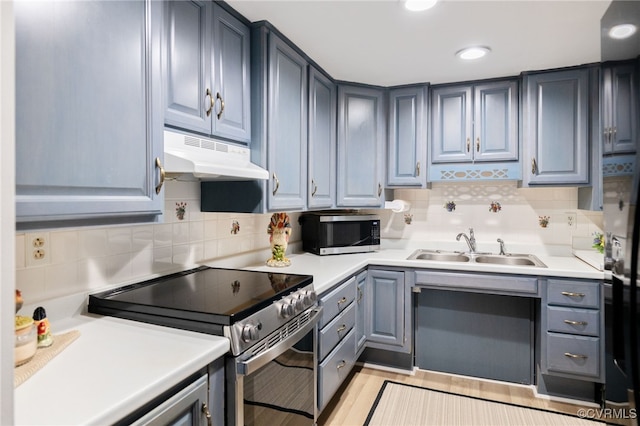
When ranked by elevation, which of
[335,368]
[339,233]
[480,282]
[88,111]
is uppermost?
[88,111]

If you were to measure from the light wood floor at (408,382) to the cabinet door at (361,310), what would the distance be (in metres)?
0.25

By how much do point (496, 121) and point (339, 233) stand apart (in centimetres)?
143

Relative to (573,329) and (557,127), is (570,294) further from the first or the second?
(557,127)

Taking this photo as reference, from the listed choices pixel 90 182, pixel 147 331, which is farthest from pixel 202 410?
pixel 90 182

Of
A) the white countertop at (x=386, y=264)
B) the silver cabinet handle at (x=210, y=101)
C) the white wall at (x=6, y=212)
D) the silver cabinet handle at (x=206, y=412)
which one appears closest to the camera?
the white wall at (x=6, y=212)

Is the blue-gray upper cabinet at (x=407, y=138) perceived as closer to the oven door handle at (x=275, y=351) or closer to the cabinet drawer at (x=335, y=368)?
the cabinet drawer at (x=335, y=368)

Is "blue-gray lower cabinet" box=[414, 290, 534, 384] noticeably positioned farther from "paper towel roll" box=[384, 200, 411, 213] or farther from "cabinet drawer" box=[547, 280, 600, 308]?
"paper towel roll" box=[384, 200, 411, 213]

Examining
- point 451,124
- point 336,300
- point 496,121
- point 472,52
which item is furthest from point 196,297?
point 496,121

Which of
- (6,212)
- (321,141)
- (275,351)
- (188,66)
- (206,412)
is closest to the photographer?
(6,212)

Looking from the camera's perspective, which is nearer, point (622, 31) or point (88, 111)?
point (622, 31)

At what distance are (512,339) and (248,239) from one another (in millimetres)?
1979

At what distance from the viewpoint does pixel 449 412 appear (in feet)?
7.38

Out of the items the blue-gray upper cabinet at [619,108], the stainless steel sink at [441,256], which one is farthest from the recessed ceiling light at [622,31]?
the stainless steel sink at [441,256]

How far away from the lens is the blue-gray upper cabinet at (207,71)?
1430mm
